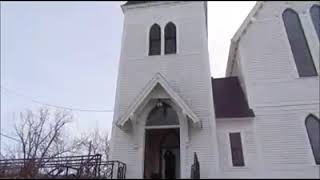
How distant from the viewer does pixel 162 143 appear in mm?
13609

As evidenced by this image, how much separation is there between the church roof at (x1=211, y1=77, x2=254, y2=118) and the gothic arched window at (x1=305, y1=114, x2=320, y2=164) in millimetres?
2089

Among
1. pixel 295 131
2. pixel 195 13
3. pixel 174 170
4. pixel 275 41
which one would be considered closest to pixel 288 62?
pixel 275 41

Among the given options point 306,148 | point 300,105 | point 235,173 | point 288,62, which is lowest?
point 235,173

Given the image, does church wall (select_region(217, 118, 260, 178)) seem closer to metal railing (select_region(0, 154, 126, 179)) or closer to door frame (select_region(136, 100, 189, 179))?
door frame (select_region(136, 100, 189, 179))

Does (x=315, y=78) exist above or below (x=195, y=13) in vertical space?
below

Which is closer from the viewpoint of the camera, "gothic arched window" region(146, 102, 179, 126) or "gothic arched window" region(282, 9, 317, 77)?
"gothic arched window" region(146, 102, 179, 126)

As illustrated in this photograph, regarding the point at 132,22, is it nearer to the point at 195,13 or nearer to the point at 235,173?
the point at 195,13

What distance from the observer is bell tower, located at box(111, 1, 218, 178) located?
Result: 1116 cm

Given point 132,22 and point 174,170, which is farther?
point 132,22

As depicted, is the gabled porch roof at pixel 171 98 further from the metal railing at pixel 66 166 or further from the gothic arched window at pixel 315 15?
the gothic arched window at pixel 315 15

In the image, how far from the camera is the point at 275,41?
12.8m

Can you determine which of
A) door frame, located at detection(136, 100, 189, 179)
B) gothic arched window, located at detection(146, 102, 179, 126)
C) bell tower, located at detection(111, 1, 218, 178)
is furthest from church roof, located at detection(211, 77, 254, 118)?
gothic arched window, located at detection(146, 102, 179, 126)

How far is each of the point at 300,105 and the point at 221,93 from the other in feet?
11.2

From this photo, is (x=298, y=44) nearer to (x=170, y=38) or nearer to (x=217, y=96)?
(x=217, y=96)
